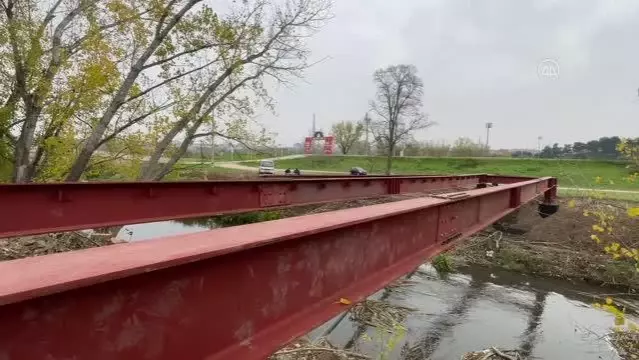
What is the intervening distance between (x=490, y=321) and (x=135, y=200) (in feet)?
23.1

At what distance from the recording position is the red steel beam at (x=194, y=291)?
1.04m

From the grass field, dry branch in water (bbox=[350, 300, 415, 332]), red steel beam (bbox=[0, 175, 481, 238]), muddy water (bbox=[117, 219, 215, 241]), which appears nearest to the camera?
red steel beam (bbox=[0, 175, 481, 238])

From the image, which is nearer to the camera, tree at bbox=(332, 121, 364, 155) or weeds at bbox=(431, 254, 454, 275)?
weeds at bbox=(431, 254, 454, 275)

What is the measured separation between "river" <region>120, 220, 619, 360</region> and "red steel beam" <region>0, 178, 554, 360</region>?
186 inches

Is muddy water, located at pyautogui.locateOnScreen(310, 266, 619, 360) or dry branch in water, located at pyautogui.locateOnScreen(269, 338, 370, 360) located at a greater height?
dry branch in water, located at pyautogui.locateOnScreen(269, 338, 370, 360)

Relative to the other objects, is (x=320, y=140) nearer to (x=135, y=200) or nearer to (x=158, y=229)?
(x=158, y=229)

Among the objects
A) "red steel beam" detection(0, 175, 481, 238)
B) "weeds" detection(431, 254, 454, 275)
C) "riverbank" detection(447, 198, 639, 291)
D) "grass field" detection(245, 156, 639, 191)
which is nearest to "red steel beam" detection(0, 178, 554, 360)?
"red steel beam" detection(0, 175, 481, 238)

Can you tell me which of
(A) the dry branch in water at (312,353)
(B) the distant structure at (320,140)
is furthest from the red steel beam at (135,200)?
(B) the distant structure at (320,140)

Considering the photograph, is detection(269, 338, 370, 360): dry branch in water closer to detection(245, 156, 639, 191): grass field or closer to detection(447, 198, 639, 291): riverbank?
detection(447, 198, 639, 291): riverbank

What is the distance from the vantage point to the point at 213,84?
591 inches

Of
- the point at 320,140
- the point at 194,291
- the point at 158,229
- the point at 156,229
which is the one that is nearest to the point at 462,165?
the point at 320,140

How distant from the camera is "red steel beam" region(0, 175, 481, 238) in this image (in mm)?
4586

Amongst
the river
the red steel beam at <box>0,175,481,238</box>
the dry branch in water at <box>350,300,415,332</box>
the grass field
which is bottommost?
the river

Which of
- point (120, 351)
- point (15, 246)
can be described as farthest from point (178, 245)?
point (15, 246)
